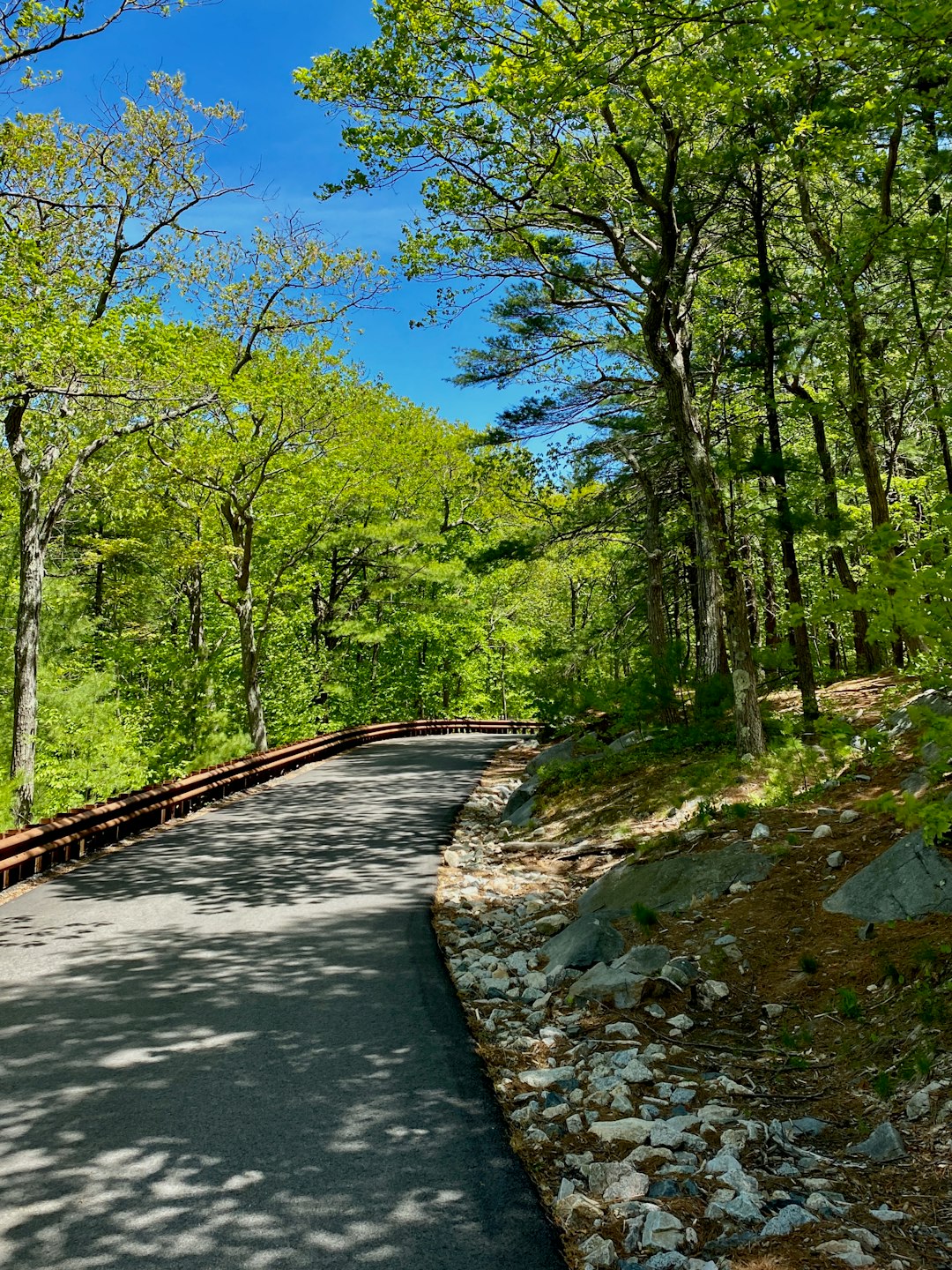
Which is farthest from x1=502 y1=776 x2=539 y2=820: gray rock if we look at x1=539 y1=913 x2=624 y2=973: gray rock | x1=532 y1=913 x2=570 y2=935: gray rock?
x1=539 y1=913 x2=624 y2=973: gray rock

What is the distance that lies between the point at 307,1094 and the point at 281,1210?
3.09ft

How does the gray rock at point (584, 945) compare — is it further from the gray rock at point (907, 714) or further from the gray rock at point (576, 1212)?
the gray rock at point (907, 714)

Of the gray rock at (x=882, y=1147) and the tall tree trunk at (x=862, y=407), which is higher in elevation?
the tall tree trunk at (x=862, y=407)

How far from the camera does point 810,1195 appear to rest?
3.17 m

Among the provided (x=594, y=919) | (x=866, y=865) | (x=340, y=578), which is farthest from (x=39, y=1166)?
(x=340, y=578)

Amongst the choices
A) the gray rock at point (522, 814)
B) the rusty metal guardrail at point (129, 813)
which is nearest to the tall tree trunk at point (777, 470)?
the gray rock at point (522, 814)

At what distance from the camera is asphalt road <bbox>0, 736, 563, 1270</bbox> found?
3078 mm

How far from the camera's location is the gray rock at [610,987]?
518 centimetres

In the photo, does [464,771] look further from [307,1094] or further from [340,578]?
[340,578]

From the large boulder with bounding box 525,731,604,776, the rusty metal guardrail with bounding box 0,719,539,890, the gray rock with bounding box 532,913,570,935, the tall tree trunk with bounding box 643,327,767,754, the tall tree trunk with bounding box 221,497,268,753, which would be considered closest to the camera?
the gray rock with bounding box 532,913,570,935

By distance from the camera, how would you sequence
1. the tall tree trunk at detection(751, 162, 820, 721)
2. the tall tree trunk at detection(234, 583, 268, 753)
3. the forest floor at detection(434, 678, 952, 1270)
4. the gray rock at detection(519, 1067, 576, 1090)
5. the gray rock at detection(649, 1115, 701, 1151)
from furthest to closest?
the tall tree trunk at detection(234, 583, 268, 753) → the tall tree trunk at detection(751, 162, 820, 721) → the gray rock at detection(519, 1067, 576, 1090) → the gray rock at detection(649, 1115, 701, 1151) → the forest floor at detection(434, 678, 952, 1270)

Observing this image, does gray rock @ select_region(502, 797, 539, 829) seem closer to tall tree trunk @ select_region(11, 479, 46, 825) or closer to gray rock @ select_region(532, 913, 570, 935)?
gray rock @ select_region(532, 913, 570, 935)

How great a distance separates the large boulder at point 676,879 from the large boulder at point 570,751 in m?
5.43

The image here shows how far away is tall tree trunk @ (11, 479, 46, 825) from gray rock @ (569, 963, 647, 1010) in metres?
11.5
